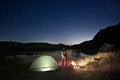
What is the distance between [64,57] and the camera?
2205cm

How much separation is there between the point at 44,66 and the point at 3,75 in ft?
16.4

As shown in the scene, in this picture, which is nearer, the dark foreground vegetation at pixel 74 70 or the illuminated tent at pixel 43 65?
the dark foreground vegetation at pixel 74 70

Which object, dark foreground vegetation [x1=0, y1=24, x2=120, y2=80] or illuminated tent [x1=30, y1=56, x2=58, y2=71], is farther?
illuminated tent [x1=30, y1=56, x2=58, y2=71]

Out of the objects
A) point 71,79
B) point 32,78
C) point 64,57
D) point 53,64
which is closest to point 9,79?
point 32,78

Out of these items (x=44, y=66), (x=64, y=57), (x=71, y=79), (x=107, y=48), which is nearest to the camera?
(x=71, y=79)

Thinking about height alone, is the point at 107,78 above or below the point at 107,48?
below

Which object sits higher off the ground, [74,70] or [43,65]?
[43,65]

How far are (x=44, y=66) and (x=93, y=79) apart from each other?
703 cm

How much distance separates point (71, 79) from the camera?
1363 cm

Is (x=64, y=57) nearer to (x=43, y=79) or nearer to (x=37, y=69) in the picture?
(x=37, y=69)

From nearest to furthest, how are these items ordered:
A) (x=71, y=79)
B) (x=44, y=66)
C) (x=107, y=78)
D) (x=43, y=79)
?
1. (x=107, y=78)
2. (x=71, y=79)
3. (x=43, y=79)
4. (x=44, y=66)

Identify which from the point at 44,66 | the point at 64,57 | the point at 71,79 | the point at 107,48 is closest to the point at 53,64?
the point at 44,66

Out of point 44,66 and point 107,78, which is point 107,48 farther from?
point 107,78

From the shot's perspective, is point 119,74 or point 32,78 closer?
point 119,74
